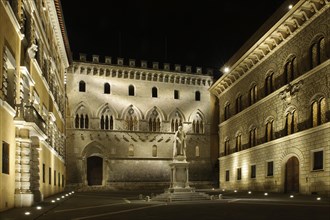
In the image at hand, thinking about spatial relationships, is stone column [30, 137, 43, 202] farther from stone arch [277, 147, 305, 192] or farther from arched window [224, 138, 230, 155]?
arched window [224, 138, 230, 155]

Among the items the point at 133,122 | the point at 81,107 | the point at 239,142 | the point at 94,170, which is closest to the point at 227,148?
the point at 239,142

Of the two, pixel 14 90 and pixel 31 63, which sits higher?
pixel 31 63

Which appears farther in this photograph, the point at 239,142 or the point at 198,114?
the point at 198,114

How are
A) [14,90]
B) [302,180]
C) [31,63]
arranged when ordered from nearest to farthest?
[14,90] → [31,63] → [302,180]

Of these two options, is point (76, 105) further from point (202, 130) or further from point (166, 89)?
point (202, 130)

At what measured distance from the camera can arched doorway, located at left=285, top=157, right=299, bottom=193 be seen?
27859 millimetres

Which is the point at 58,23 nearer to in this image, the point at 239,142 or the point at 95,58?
the point at 95,58

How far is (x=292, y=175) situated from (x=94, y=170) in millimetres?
26417

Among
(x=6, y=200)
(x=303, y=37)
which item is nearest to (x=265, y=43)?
(x=303, y=37)

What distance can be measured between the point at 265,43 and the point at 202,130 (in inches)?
896

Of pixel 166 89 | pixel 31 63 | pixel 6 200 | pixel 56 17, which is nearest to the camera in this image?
pixel 6 200

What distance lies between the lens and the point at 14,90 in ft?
57.6

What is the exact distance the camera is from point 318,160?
24375mm

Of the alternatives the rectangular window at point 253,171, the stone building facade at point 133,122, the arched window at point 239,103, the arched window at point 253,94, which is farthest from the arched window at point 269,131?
the stone building facade at point 133,122
